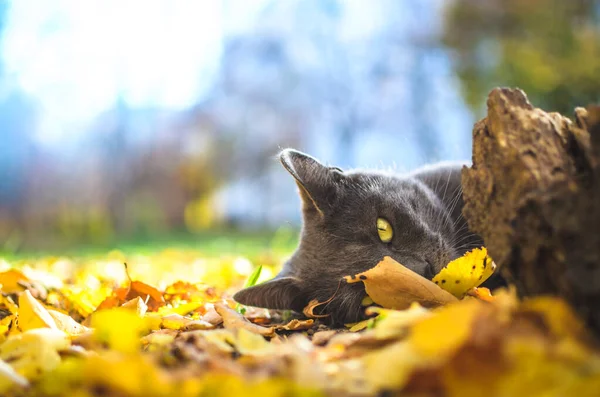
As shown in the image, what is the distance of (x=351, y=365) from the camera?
106 cm

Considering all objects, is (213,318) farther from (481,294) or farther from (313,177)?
(481,294)

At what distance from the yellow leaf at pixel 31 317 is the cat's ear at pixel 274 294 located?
0.67 metres

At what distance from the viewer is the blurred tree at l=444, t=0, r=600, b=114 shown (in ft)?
24.8

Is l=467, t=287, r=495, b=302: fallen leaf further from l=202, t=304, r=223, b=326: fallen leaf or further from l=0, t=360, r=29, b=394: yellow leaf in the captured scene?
l=0, t=360, r=29, b=394: yellow leaf

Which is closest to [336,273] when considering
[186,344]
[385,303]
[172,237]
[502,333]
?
[385,303]

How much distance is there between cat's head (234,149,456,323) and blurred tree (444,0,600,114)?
6415mm

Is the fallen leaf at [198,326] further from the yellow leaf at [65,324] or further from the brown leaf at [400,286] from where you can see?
the brown leaf at [400,286]

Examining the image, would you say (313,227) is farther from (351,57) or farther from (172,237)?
(351,57)

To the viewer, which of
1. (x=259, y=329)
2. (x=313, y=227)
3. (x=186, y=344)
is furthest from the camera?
(x=313, y=227)

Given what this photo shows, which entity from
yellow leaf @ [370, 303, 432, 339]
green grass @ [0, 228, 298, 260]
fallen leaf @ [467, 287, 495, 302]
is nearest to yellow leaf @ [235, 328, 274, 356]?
yellow leaf @ [370, 303, 432, 339]

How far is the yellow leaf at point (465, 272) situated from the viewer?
1.55 meters

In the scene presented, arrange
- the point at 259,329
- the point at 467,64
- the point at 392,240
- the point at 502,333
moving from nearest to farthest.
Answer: the point at 502,333
the point at 259,329
the point at 392,240
the point at 467,64

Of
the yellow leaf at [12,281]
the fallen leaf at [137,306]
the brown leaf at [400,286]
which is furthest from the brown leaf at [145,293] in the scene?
the brown leaf at [400,286]

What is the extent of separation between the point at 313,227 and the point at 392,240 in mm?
368
